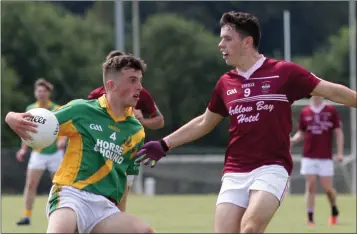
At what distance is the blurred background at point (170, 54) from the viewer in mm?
34062

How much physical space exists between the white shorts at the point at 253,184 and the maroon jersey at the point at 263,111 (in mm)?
58

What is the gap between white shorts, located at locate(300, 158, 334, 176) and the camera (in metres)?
16.2

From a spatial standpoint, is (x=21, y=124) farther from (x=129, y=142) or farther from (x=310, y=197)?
(x=310, y=197)

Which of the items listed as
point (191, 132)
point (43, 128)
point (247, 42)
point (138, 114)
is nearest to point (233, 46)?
point (247, 42)

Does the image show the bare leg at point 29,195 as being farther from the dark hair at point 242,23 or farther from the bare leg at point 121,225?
the bare leg at point 121,225

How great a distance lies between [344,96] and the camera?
805 centimetres

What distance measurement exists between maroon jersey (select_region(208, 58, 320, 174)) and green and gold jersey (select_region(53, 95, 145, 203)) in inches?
34.6

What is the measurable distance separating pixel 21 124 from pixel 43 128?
17cm

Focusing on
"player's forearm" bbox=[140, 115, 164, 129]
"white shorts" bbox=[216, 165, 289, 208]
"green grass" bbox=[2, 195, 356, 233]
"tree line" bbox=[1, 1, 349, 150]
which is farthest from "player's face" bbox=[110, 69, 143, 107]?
"tree line" bbox=[1, 1, 349, 150]

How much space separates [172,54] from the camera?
1850 inches

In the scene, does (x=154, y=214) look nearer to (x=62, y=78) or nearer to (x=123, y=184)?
(x=123, y=184)

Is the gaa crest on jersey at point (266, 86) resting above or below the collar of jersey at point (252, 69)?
below

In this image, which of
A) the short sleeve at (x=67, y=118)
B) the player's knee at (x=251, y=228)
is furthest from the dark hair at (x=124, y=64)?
the player's knee at (x=251, y=228)

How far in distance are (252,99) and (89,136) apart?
1346 millimetres
